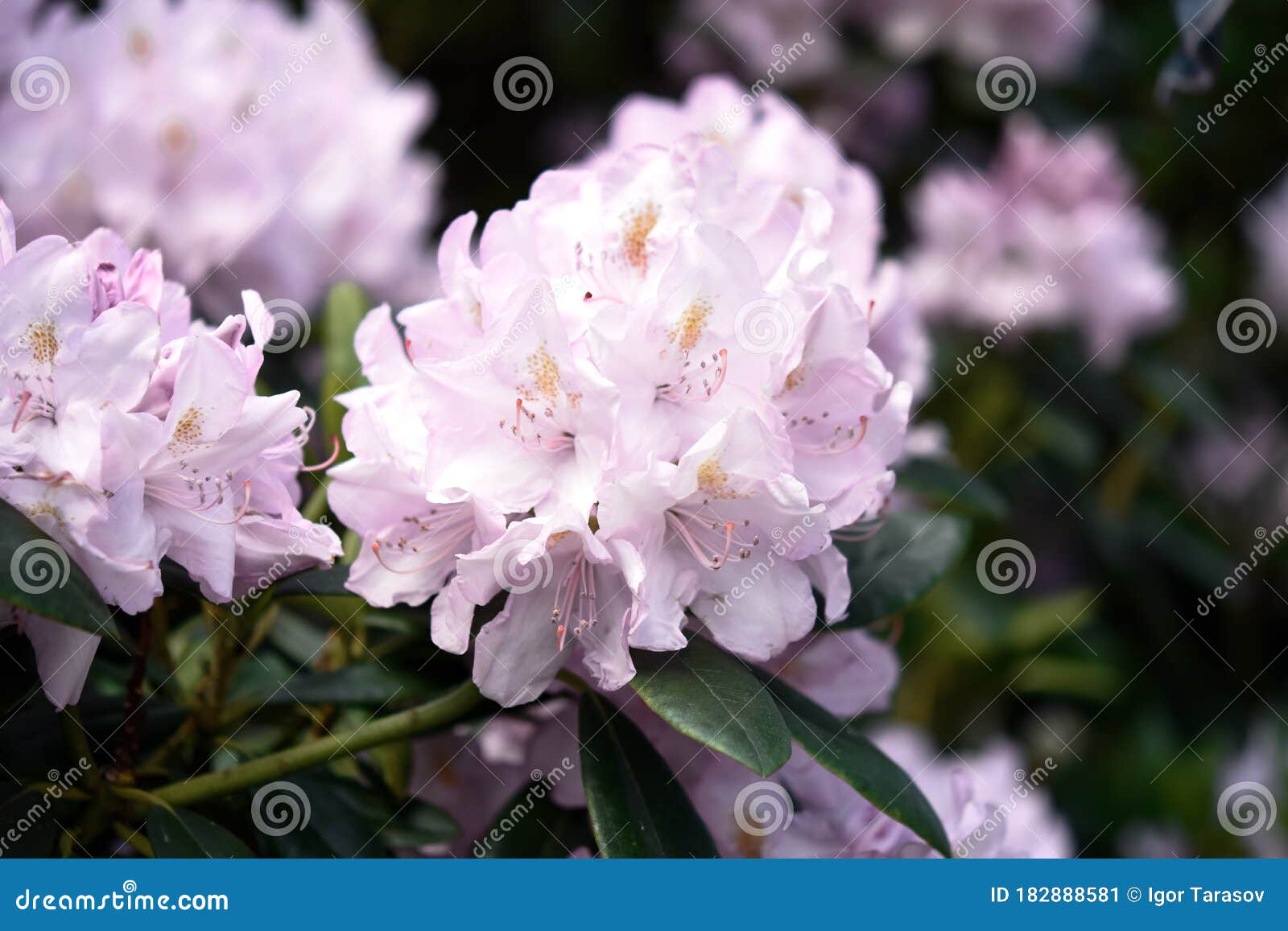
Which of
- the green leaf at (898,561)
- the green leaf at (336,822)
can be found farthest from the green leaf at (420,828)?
the green leaf at (898,561)

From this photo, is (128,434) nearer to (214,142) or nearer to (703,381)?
(703,381)

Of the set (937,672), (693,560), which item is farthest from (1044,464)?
(693,560)

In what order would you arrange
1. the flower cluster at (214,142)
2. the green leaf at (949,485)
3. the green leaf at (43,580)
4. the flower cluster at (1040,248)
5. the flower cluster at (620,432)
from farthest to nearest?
the flower cluster at (1040,248) < the green leaf at (949,485) < the flower cluster at (214,142) < the flower cluster at (620,432) < the green leaf at (43,580)

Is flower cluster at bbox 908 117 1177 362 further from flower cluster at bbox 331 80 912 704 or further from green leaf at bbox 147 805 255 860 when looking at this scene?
green leaf at bbox 147 805 255 860

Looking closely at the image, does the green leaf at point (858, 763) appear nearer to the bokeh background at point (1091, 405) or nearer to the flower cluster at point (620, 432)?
the flower cluster at point (620, 432)

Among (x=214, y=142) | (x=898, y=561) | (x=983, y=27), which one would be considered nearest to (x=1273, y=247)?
(x=983, y=27)

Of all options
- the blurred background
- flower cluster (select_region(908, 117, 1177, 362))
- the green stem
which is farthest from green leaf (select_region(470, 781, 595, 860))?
flower cluster (select_region(908, 117, 1177, 362))
